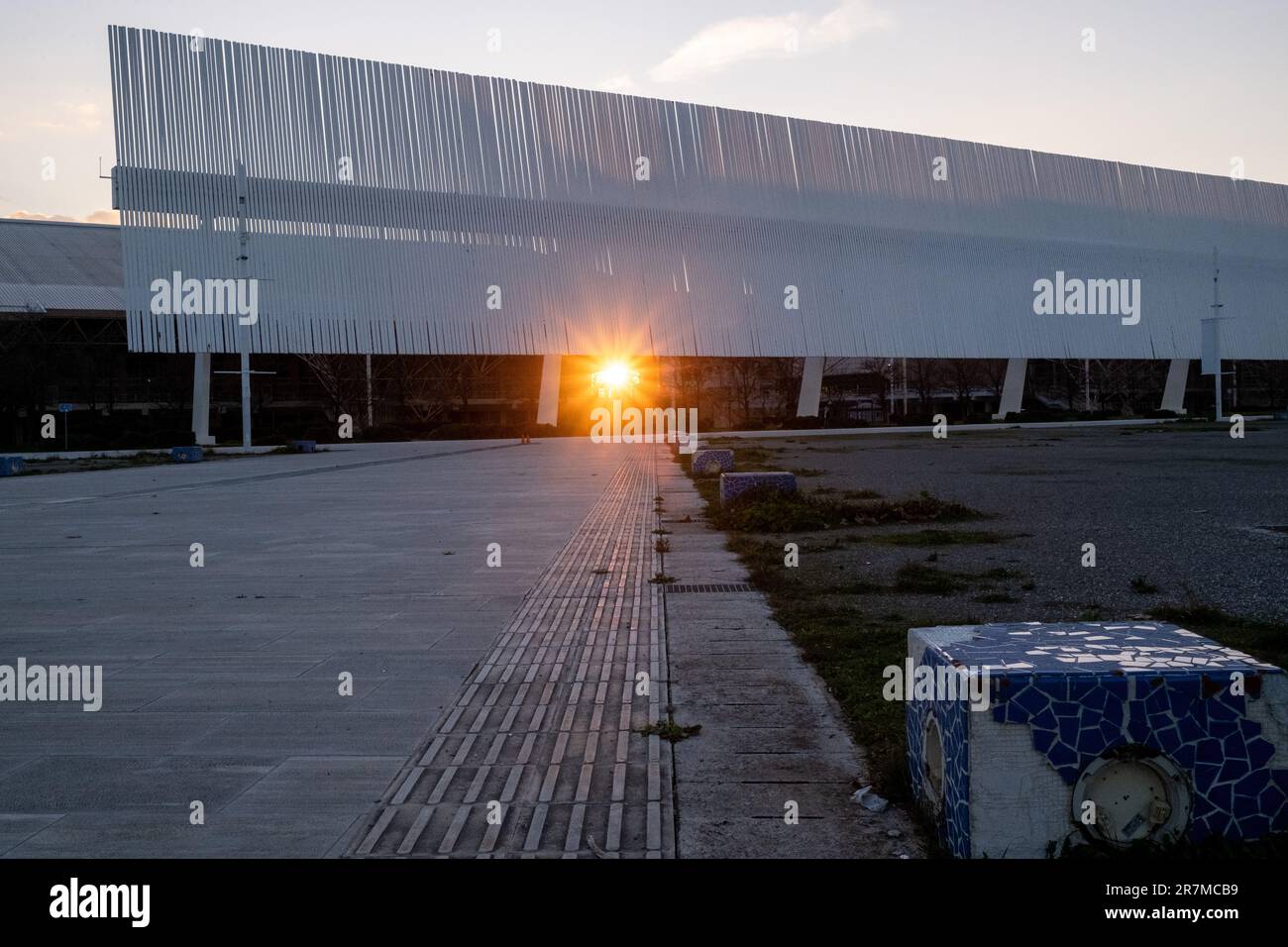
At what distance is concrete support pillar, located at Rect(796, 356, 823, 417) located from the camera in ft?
203

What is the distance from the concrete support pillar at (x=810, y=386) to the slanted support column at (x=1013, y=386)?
1164cm

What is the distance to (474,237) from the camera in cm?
5366

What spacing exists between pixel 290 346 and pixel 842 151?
32.6m

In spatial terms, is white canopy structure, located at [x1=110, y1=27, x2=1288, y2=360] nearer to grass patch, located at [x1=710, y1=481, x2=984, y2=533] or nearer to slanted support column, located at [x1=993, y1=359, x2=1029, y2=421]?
slanted support column, located at [x1=993, y1=359, x2=1029, y2=421]

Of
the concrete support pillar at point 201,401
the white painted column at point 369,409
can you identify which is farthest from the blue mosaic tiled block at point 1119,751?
the white painted column at point 369,409

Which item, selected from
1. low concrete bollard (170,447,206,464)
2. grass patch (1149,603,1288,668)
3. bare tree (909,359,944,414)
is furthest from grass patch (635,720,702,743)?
bare tree (909,359,944,414)

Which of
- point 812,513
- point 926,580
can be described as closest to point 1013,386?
point 812,513

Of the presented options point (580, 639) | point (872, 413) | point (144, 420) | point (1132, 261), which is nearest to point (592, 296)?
point (144, 420)

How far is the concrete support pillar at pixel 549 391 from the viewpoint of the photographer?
5725 cm

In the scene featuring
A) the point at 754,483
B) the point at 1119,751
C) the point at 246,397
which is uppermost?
the point at 246,397

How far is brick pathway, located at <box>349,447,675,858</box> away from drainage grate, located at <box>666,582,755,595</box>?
0.65 metres

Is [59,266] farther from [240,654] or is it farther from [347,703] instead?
[347,703]

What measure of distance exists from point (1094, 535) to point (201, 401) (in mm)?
46263

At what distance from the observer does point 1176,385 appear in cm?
7044
